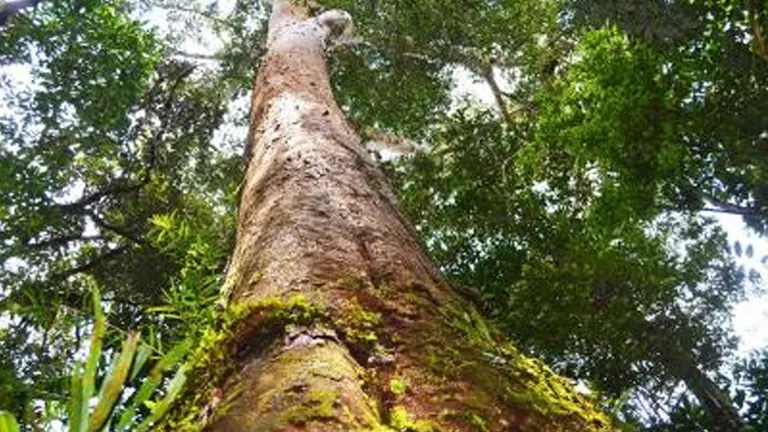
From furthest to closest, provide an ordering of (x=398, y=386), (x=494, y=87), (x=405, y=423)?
1. (x=494, y=87)
2. (x=398, y=386)
3. (x=405, y=423)

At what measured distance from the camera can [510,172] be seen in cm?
978

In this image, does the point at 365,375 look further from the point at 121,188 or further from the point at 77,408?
the point at 121,188

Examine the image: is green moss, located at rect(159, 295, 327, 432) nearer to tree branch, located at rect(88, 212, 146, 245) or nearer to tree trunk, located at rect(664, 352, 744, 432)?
tree trunk, located at rect(664, 352, 744, 432)

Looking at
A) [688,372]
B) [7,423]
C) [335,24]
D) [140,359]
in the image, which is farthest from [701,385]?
[7,423]

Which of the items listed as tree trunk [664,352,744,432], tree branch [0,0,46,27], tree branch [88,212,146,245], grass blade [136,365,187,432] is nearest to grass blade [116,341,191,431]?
grass blade [136,365,187,432]

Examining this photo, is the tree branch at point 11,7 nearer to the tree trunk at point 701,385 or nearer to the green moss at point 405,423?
the green moss at point 405,423

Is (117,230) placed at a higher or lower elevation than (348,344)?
higher

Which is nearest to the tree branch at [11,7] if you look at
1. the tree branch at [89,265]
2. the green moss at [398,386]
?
the tree branch at [89,265]

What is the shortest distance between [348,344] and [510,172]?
7876mm

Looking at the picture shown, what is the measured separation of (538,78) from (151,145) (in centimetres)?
569

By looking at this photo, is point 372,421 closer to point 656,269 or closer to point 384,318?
point 384,318

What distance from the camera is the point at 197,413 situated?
202 centimetres

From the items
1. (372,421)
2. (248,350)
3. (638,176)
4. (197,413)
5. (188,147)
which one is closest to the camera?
(372,421)

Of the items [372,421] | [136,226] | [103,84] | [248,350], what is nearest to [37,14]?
[103,84]
